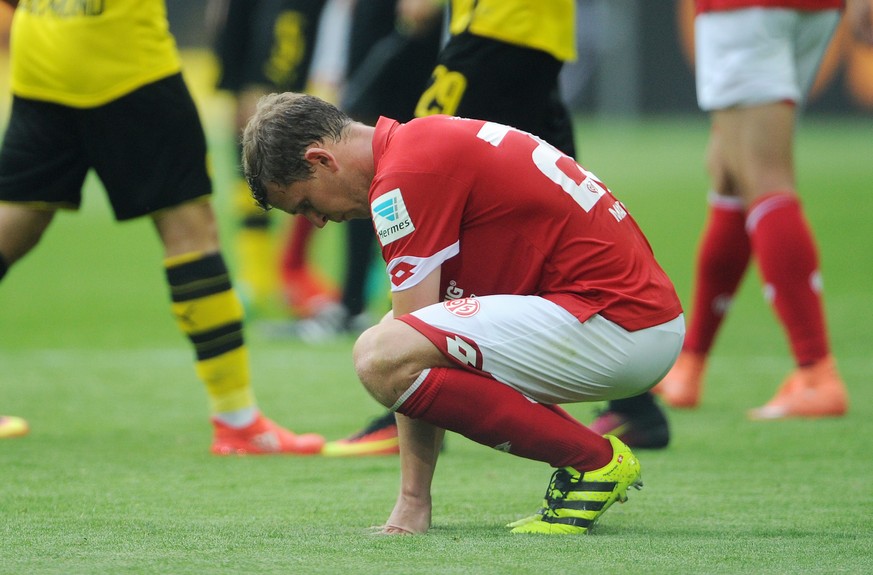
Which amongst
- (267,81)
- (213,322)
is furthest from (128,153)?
(267,81)

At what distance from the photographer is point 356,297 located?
6.48 meters

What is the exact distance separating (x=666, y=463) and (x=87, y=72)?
188 cm

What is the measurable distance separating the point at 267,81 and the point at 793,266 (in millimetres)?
3537

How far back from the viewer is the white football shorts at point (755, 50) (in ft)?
14.5

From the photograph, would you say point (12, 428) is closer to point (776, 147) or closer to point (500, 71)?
point (500, 71)

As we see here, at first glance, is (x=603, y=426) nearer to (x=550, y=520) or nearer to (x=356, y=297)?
(x=550, y=520)

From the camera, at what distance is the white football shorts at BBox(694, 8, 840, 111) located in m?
4.42

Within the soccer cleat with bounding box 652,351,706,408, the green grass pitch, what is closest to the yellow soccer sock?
the green grass pitch

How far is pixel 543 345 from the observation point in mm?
2824

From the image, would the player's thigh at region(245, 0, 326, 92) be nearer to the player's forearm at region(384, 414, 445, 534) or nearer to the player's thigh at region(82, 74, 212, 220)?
the player's thigh at region(82, 74, 212, 220)

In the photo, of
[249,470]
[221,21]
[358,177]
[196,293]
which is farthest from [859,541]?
[221,21]

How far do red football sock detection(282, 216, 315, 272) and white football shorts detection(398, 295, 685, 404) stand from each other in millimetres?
4484

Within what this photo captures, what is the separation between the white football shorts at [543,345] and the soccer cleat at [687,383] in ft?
5.93

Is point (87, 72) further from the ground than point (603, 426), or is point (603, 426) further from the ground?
point (87, 72)
